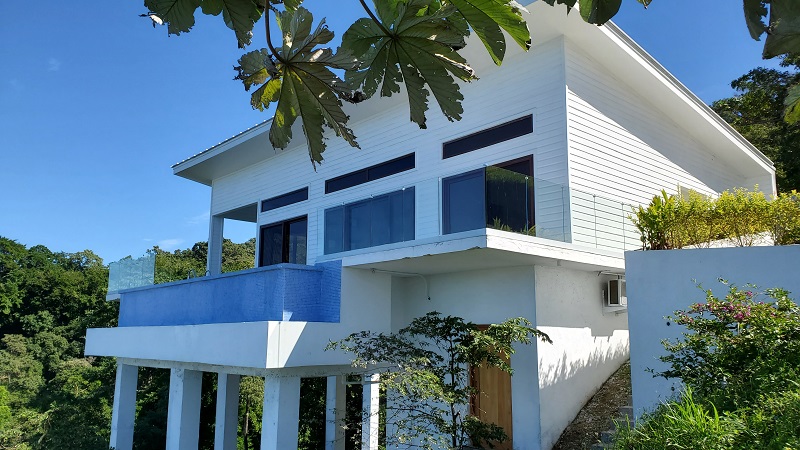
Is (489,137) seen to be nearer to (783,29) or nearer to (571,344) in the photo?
(571,344)

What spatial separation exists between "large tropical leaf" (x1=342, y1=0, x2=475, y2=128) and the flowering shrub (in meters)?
4.68

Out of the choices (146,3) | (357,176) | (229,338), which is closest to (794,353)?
(146,3)

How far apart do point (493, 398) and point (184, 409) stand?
266 inches

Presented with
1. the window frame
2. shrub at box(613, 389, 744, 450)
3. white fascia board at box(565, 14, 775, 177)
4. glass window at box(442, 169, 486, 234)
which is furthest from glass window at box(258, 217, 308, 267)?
shrub at box(613, 389, 744, 450)

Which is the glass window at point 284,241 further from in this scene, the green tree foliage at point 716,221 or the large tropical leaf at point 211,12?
the large tropical leaf at point 211,12

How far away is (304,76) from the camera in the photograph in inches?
81.3

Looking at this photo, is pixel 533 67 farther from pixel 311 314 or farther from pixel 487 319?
pixel 311 314

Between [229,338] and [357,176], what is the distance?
539cm

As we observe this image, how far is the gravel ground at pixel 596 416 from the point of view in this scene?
939 cm

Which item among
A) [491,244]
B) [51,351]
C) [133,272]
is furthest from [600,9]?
[51,351]

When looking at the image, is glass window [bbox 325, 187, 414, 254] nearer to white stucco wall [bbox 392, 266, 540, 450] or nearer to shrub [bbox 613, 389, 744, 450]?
white stucco wall [bbox 392, 266, 540, 450]

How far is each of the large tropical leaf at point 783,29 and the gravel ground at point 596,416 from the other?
7847 millimetres

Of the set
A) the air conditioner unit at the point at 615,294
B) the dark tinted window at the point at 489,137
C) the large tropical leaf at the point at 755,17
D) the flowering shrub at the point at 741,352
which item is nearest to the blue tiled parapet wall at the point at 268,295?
the dark tinted window at the point at 489,137

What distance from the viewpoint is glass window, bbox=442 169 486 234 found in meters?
8.79
